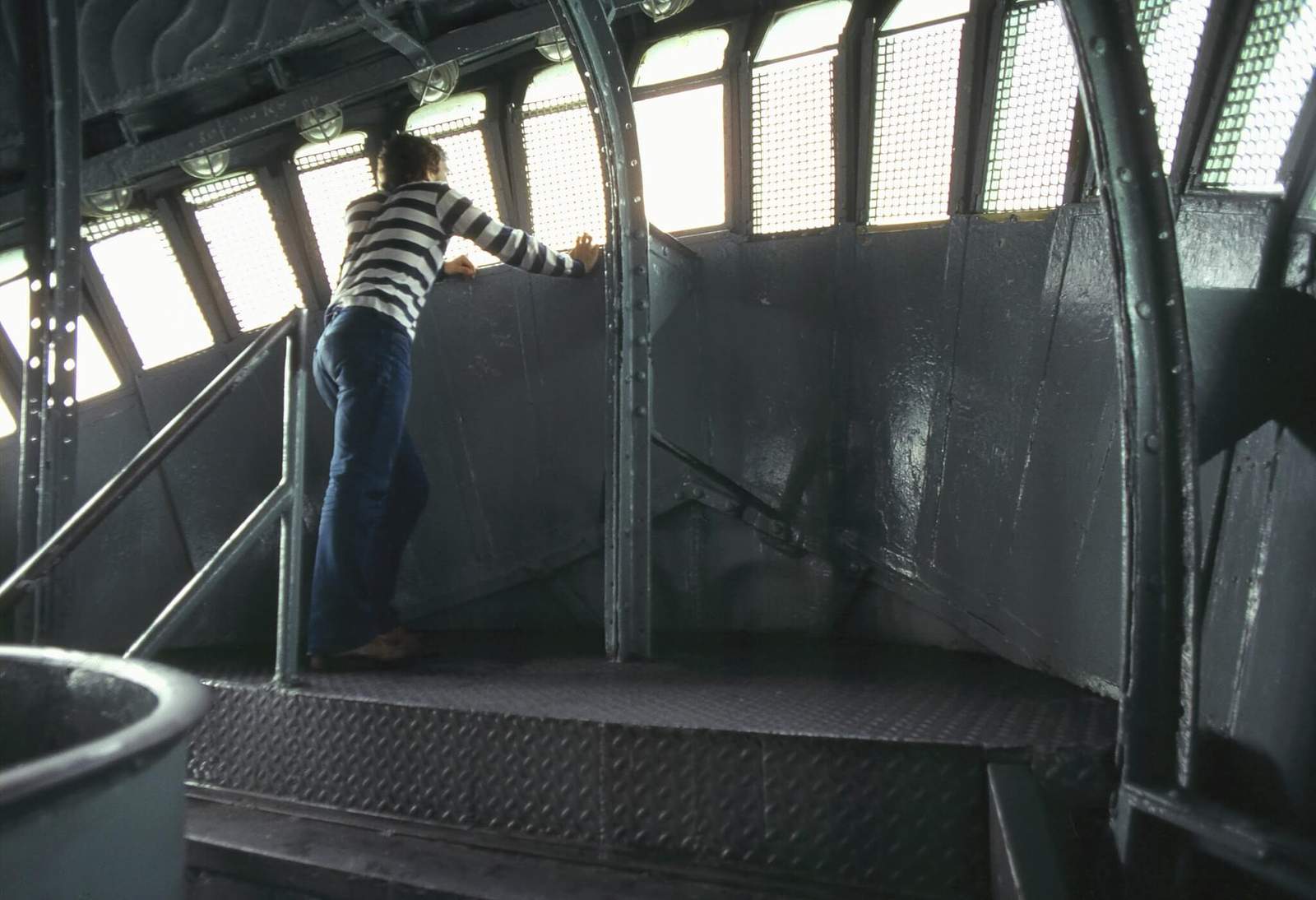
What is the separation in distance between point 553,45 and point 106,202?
1985 mm

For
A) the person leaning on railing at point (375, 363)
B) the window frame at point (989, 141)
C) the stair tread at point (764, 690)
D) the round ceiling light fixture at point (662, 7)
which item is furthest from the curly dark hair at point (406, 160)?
the window frame at point (989, 141)

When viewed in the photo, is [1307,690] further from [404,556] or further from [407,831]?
[404,556]

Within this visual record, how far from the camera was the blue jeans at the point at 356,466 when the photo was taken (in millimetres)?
3160

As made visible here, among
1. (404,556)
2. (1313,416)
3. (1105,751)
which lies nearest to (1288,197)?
(1313,416)

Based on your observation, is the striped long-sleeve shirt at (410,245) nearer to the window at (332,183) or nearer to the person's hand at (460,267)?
the person's hand at (460,267)

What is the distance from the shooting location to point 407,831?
250cm

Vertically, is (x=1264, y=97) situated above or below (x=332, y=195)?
below

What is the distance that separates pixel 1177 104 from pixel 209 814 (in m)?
3.14

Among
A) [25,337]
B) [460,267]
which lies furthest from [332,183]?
[25,337]

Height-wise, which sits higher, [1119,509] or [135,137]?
[135,137]

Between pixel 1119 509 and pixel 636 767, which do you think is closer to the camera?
pixel 636 767


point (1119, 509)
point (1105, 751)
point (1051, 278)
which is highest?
point (1051, 278)

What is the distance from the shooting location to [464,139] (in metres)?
3.99

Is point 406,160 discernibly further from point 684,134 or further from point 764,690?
point 764,690
